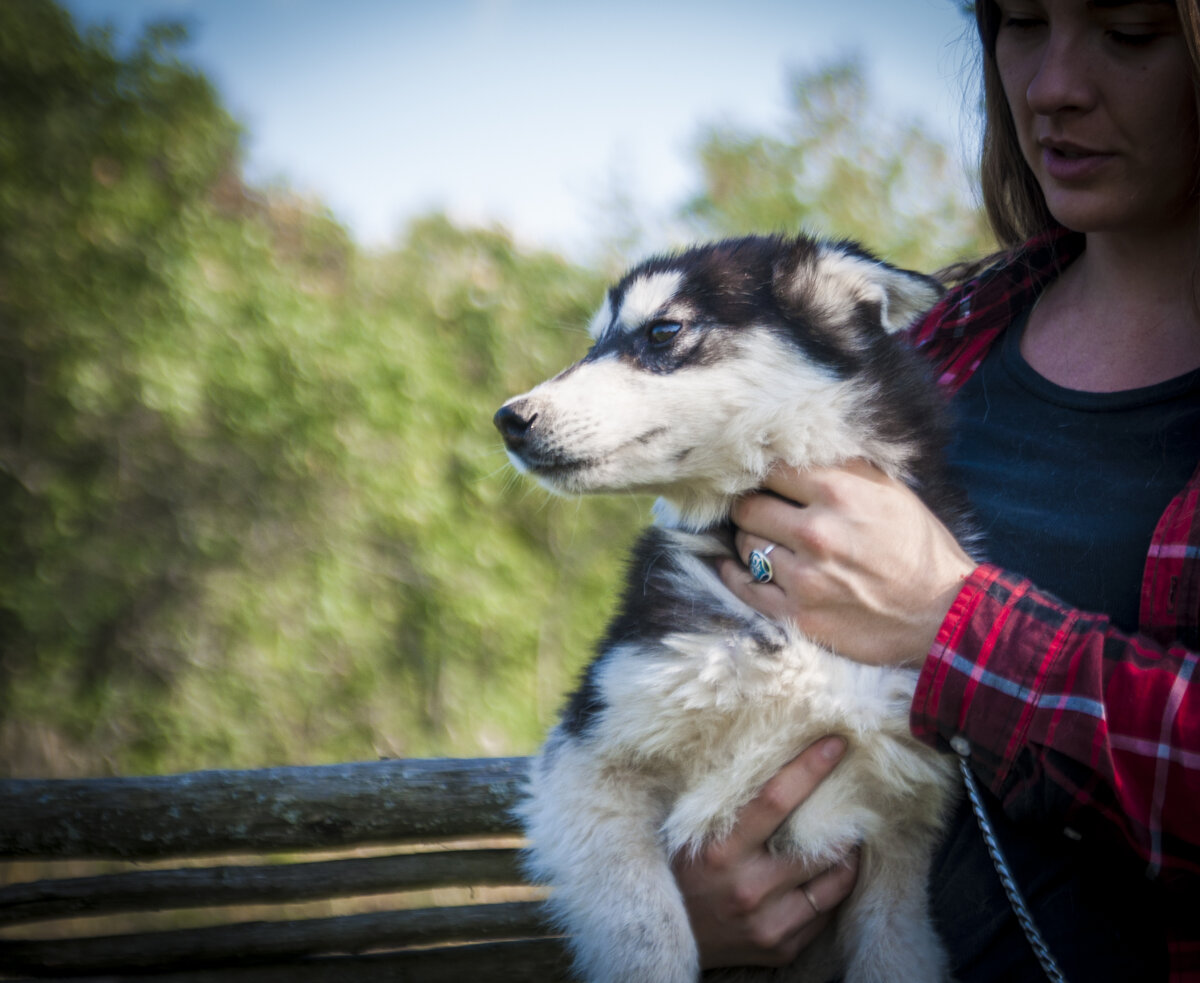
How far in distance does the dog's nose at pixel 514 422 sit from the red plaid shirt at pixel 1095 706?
1.01 m

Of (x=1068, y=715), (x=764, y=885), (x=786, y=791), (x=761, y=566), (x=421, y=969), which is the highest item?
(x=761, y=566)

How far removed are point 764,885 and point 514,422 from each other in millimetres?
1121

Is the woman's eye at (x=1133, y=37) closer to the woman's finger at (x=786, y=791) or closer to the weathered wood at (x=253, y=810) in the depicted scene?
the woman's finger at (x=786, y=791)

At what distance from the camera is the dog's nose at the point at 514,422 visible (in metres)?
2.05

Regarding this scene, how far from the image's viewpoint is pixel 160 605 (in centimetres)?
716

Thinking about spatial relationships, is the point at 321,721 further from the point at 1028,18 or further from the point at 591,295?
the point at 1028,18

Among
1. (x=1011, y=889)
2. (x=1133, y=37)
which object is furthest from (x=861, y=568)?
(x=1133, y=37)

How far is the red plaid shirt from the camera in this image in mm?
1282

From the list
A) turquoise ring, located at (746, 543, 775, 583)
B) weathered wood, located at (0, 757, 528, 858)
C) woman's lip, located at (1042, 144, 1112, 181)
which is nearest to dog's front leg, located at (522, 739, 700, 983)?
turquoise ring, located at (746, 543, 775, 583)

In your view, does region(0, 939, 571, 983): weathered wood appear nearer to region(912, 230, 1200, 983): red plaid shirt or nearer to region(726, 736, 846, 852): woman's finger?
region(726, 736, 846, 852): woman's finger

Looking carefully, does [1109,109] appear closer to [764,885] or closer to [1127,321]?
[1127,321]

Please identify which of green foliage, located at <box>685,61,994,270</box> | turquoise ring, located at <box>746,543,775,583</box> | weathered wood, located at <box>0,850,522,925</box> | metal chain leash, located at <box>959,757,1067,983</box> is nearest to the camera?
metal chain leash, located at <box>959,757,1067,983</box>

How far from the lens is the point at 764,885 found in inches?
68.4

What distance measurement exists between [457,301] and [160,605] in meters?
3.71
